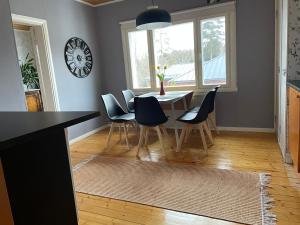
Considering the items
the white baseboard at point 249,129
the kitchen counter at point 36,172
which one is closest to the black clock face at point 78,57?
the white baseboard at point 249,129

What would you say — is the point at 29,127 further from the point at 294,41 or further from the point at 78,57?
the point at 78,57

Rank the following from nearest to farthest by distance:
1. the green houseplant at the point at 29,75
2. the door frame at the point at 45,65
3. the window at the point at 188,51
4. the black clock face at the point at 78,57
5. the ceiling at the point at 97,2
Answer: the door frame at the point at 45,65 < the window at the point at 188,51 < the black clock face at the point at 78,57 < the ceiling at the point at 97,2 < the green houseplant at the point at 29,75

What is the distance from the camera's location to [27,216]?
968mm

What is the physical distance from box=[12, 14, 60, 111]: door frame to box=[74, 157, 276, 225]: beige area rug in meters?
1.34

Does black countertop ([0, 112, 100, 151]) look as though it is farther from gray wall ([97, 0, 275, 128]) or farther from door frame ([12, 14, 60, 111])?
gray wall ([97, 0, 275, 128])

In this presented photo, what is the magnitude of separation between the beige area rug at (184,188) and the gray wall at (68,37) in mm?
1520

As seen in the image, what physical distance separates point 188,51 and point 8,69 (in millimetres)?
2765

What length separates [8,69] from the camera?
238 centimetres

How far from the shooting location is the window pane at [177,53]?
4.01 meters

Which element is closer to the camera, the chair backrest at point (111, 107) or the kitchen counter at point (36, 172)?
the kitchen counter at point (36, 172)

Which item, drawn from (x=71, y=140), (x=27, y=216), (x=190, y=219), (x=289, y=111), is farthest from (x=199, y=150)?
(x=27, y=216)

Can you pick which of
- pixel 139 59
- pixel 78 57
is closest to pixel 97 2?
pixel 78 57

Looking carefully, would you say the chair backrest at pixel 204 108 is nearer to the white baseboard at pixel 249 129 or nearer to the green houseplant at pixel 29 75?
the white baseboard at pixel 249 129

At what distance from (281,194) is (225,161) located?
2.68ft
